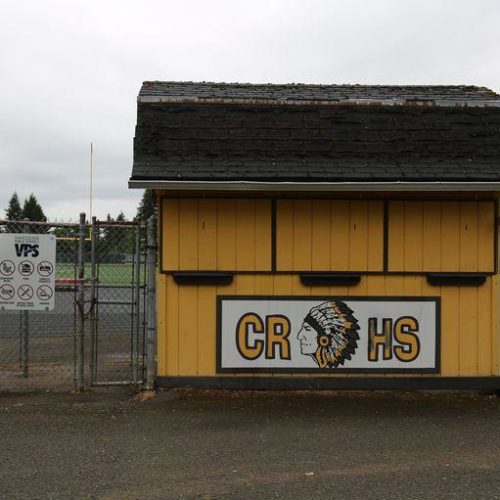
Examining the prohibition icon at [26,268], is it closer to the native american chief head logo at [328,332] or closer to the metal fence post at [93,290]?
the metal fence post at [93,290]

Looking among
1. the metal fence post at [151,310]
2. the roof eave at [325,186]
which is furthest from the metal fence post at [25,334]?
the roof eave at [325,186]

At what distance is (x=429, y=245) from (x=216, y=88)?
3.85 m

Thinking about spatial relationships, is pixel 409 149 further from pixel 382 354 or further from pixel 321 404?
pixel 321 404

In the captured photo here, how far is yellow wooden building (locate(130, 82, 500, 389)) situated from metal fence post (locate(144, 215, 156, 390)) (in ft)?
0.29

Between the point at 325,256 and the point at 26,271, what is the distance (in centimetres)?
370

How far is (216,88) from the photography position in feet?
29.7

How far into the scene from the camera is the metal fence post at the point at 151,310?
7480mm

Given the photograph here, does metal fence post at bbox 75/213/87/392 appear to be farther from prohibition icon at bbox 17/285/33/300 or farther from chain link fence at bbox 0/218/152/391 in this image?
prohibition icon at bbox 17/285/33/300

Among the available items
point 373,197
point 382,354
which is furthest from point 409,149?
point 382,354

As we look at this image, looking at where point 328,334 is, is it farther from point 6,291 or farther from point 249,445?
point 6,291

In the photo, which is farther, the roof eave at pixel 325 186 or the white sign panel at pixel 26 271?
the white sign panel at pixel 26 271

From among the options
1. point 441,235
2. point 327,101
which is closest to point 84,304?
point 327,101

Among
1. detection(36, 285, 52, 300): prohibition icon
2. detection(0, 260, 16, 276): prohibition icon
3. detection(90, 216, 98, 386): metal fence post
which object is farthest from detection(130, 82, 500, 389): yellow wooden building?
detection(0, 260, 16, 276): prohibition icon

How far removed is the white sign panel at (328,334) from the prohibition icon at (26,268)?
237 cm
